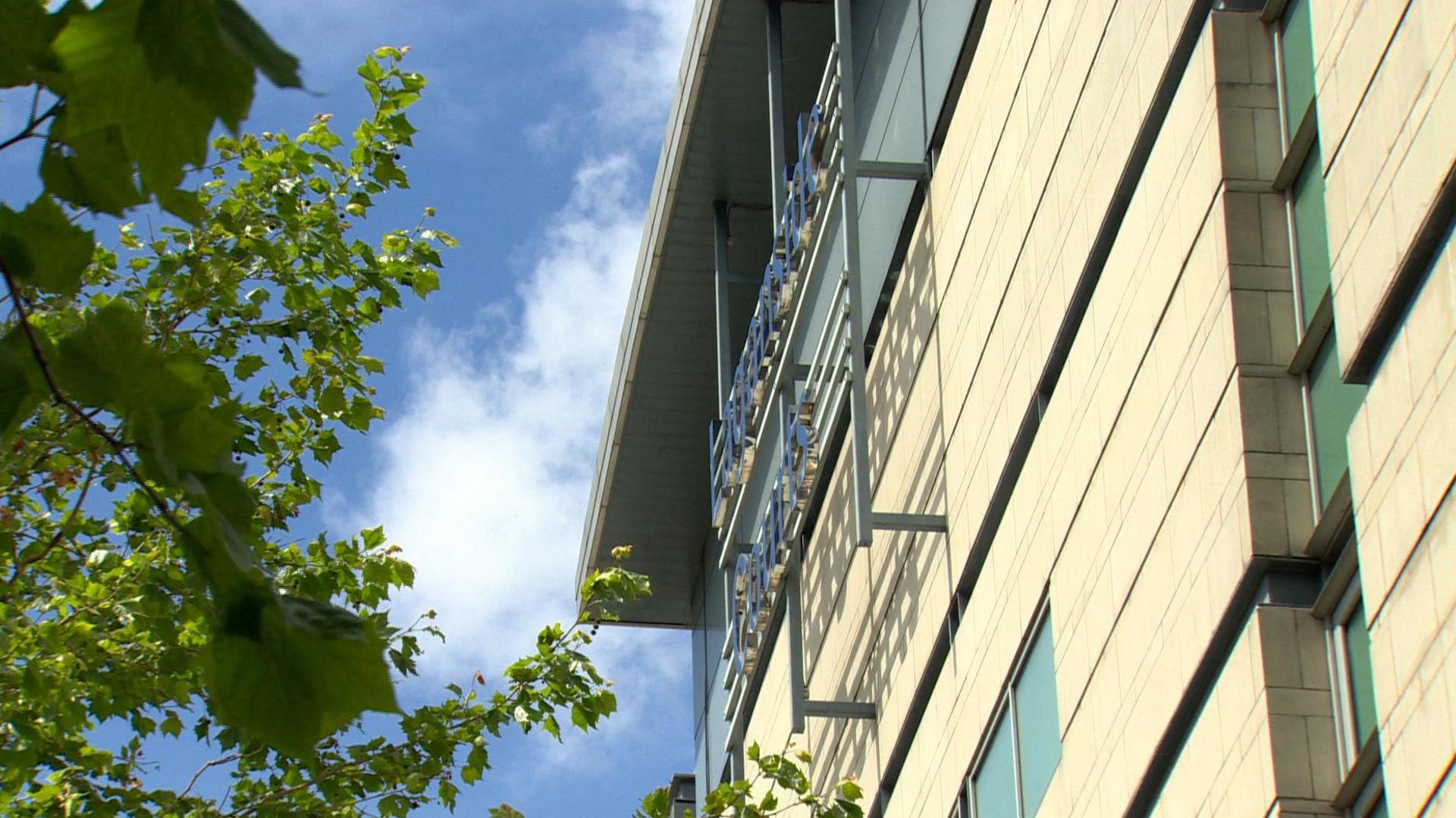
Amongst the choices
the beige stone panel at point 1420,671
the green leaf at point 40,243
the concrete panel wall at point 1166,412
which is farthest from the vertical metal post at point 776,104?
the green leaf at point 40,243

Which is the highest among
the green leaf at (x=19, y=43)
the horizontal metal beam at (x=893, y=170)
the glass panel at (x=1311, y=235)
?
the horizontal metal beam at (x=893, y=170)

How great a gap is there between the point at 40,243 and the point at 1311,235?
8.13 metres

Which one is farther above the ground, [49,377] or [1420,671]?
[1420,671]

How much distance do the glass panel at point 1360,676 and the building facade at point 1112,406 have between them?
0.7 inches

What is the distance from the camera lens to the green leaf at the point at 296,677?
2.12 meters

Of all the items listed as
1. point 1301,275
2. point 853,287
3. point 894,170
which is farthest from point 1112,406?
point 894,170

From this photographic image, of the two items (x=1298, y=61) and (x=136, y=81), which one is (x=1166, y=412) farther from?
(x=136, y=81)

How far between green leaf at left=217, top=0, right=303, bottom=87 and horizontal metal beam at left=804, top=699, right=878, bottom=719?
15691 mm

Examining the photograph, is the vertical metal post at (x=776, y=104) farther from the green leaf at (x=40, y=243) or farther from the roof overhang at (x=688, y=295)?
the green leaf at (x=40, y=243)

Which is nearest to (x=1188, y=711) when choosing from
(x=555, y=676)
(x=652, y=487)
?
(x=555, y=676)

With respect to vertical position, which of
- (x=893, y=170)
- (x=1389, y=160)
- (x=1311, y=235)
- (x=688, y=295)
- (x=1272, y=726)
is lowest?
(x=1272, y=726)

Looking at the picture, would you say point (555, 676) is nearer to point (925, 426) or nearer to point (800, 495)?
point (925, 426)

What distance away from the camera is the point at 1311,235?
9734mm

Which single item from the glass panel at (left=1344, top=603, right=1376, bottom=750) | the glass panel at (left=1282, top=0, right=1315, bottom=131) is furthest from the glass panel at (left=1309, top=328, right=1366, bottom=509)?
the glass panel at (left=1282, top=0, right=1315, bottom=131)
